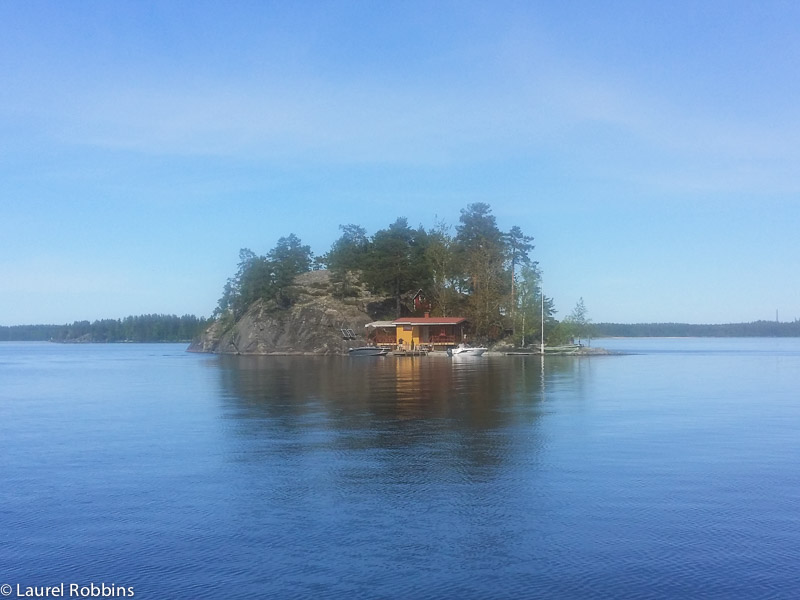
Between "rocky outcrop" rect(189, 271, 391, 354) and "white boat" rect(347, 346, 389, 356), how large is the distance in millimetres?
7394

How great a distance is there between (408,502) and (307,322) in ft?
312

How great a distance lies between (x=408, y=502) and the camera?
1310 centimetres

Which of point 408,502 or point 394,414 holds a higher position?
point 394,414

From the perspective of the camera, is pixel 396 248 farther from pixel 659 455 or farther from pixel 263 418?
pixel 659 455

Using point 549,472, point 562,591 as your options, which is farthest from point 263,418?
point 562,591

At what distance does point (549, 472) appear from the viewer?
51.2ft

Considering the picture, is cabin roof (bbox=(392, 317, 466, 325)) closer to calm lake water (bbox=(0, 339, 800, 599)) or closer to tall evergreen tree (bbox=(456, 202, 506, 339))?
tall evergreen tree (bbox=(456, 202, 506, 339))

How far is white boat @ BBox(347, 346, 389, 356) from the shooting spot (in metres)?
93.5

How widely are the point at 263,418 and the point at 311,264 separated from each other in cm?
9873

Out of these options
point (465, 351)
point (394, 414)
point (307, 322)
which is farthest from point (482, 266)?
point (394, 414)

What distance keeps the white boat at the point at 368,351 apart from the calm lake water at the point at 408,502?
6558 centimetres

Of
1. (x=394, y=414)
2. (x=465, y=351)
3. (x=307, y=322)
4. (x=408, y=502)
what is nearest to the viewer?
(x=408, y=502)

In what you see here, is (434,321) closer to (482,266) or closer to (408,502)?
(482,266)

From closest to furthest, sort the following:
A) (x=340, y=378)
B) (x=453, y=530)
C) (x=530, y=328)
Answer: (x=453, y=530) < (x=340, y=378) < (x=530, y=328)
